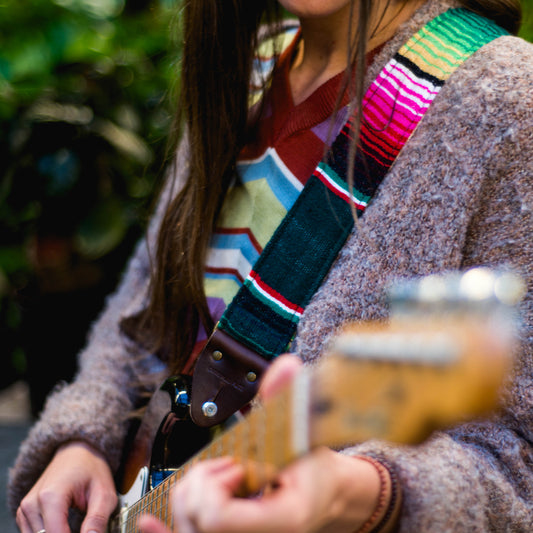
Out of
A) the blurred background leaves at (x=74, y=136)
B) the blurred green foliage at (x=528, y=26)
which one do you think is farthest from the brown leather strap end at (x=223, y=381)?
the blurred green foliage at (x=528, y=26)

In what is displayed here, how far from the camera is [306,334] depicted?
2.52ft

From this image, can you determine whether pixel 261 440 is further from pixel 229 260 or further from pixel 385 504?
pixel 229 260

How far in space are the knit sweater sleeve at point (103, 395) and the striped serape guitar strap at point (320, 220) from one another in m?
0.29

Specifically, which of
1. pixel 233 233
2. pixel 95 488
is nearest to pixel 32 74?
pixel 233 233

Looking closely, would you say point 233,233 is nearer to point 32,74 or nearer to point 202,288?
point 202,288

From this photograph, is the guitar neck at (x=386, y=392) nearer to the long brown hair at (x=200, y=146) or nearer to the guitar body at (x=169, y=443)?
→ the guitar body at (x=169, y=443)

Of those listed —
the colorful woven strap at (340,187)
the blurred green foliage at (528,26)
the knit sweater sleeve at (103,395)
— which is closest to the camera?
the colorful woven strap at (340,187)

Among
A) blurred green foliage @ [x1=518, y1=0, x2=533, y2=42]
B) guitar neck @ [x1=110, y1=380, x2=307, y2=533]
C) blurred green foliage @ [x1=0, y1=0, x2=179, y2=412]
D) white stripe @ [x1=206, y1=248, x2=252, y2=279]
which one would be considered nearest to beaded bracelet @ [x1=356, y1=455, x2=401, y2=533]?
guitar neck @ [x1=110, y1=380, x2=307, y2=533]

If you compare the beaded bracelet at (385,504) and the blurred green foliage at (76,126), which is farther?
the blurred green foliage at (76,126)

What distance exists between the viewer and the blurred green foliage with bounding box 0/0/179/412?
1637mm

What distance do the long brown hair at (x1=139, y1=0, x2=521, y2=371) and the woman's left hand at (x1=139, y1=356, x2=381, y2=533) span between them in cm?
48

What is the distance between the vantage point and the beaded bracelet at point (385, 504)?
55 cm

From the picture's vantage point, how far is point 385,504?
560mm

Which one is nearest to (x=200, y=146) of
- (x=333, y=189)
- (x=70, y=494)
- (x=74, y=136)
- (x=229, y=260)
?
(x=229, y=260)
